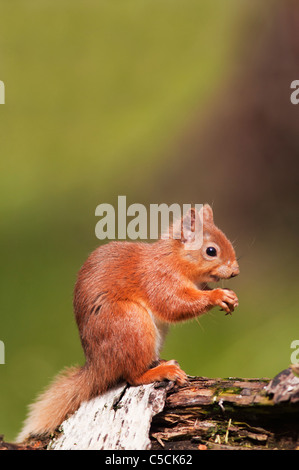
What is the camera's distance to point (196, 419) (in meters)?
1.60

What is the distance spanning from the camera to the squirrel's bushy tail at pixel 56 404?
1.75 meters

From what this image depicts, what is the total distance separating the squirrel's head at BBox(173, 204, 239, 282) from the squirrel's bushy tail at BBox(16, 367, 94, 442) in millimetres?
501

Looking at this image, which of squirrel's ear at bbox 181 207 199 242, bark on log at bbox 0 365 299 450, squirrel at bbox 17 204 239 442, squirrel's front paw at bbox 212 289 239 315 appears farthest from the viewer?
squirrel's ear at bbox 181 207 199 242

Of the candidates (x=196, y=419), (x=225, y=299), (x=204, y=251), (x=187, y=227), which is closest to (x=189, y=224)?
(x=187, y=227)

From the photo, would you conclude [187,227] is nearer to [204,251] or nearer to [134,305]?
[204,251]

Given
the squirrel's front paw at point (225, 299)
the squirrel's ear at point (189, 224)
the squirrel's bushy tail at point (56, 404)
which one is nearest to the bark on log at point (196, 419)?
the squirrel's bushy tail at point (56, 404)

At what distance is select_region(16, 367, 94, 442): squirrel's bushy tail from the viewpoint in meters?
1.75

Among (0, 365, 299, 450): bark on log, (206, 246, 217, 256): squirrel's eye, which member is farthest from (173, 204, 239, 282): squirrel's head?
(0, 365, 299, 450): bark on log

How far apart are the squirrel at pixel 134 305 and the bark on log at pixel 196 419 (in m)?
0.08

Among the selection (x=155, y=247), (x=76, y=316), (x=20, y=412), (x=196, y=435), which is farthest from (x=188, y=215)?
(x=20, y=412)

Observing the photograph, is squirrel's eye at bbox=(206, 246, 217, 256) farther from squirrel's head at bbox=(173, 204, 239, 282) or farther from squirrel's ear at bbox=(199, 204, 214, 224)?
squirrel's ear at bbox=(199, 204, 214, 224)

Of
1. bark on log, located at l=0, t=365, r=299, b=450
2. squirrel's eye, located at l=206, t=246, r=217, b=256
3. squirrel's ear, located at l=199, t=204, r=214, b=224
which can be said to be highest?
squirrel's ear, located at l=199, t=204, r=214, b=224

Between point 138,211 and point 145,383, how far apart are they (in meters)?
2.07

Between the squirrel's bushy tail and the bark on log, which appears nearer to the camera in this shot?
the bark on log
